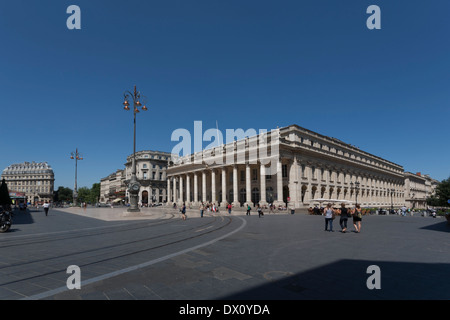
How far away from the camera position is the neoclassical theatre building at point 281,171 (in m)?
44.9

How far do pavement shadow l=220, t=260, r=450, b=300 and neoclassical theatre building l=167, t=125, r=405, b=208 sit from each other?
35.6m

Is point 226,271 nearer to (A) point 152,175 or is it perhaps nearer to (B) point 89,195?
(A) point 152,175

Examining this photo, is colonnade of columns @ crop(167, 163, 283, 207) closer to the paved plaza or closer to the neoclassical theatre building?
the neoclassical theatre building

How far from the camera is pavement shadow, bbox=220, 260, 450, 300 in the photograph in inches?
176

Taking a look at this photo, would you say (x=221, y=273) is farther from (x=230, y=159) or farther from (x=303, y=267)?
(x=230, y=159)

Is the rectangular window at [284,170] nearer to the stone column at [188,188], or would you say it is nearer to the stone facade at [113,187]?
the stone column at [188,188]

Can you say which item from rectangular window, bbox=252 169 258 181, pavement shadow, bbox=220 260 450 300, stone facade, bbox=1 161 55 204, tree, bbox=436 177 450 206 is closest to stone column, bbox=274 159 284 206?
rectangular window, bbox=252 169 258 181

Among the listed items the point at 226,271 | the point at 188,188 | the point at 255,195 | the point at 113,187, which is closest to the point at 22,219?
the point at 226,271

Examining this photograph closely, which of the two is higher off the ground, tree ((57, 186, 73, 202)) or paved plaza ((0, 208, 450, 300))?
paved plaza ((0, 208, 450, 300))

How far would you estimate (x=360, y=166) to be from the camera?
64.6 m

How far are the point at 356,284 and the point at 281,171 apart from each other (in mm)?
39698

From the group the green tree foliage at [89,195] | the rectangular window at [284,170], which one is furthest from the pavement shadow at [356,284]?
the green tree foliage at [89,195]
